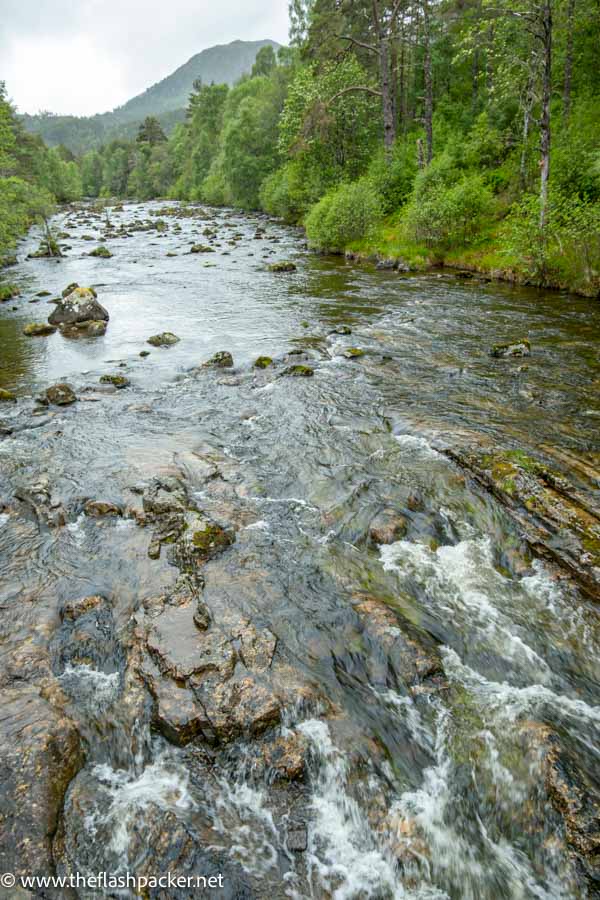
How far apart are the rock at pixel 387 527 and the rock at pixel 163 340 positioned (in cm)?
1366

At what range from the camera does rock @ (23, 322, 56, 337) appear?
20828 mm

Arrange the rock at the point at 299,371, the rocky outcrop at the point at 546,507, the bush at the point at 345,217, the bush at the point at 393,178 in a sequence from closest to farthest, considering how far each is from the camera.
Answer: the rocky outcrop at the point at 546,507 < the rock at the point at 299,371 < the bush at the point at 345,217 < the bush at the point at 393,178

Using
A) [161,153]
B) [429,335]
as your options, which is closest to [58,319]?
[429,335]

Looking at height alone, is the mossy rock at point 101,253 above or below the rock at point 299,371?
above

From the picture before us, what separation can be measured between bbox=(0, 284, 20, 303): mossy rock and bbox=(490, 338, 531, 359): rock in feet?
84.0

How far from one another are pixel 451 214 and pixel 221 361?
61.7 ft

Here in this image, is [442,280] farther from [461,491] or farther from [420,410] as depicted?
[461,491]

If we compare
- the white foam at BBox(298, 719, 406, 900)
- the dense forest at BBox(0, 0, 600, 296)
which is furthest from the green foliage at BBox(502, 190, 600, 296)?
the white foam at BBox(298, 719, 406, 900)

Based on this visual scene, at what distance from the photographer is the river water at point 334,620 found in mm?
4496

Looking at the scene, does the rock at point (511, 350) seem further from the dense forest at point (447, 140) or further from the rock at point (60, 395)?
the rock at point (60, 395)

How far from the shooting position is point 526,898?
13.8ft

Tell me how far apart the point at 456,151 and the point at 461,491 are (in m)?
35.5

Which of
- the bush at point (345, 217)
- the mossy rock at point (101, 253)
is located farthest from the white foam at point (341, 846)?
the mossy rock at point (101, 253)

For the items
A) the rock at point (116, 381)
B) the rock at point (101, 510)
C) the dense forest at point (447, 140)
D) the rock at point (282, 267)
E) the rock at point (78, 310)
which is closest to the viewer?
the rock at point (101, 510)
